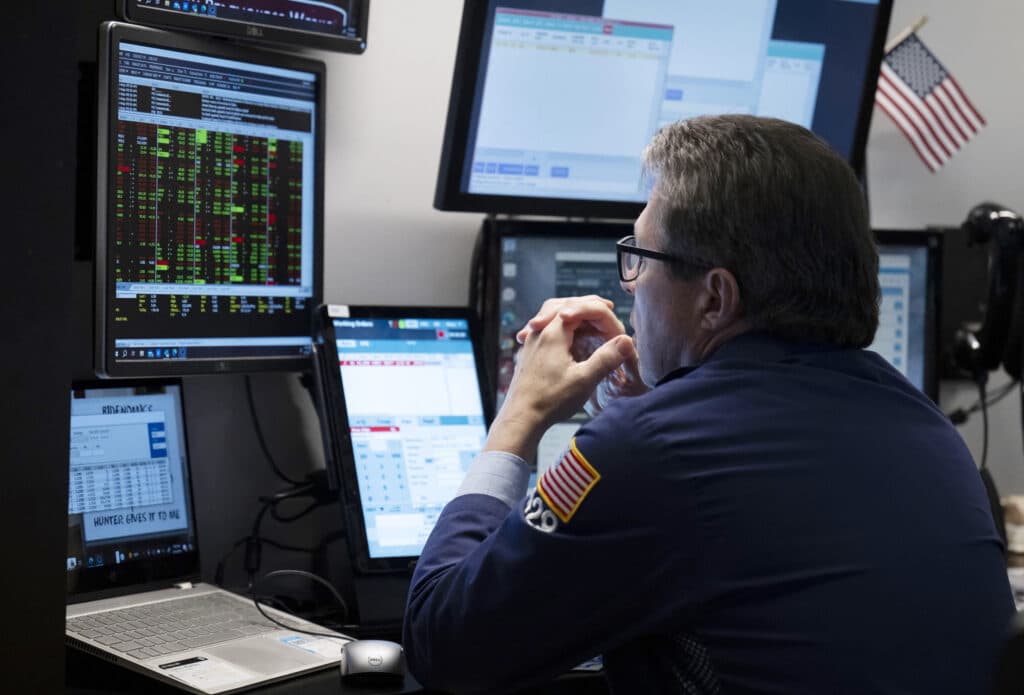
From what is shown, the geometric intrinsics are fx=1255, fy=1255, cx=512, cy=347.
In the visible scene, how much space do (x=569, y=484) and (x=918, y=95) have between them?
1.78 meters

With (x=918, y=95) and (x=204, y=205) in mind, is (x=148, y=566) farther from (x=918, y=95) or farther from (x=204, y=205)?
(x=918, y=95)

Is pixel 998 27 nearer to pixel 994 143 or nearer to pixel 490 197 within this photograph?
pixel 994 143

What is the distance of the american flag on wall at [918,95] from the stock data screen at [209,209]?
1.29 m

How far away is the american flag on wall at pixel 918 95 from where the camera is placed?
258 cm

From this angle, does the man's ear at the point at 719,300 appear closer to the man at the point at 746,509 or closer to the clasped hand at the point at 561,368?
the man at the point at 746,509

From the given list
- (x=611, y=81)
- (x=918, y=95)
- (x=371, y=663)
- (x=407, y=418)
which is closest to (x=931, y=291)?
(x=918, y=95)

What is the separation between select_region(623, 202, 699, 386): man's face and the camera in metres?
1.25

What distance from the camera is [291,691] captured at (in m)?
1.38

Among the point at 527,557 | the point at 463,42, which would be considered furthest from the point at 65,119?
the point at 463,42

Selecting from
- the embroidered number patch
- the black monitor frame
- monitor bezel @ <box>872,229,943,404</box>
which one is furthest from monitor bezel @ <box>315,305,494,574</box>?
monitor bezel @ <box>872,229,943,404</box>

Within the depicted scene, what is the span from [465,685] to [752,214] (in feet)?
1.70

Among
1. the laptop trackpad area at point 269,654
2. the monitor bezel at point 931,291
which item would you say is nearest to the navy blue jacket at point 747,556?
the laptop trackpad area at point 269,654

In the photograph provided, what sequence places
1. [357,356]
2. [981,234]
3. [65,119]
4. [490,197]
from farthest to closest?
[981,234], [490,197], [357,356], [65,119]

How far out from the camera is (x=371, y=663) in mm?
1416
